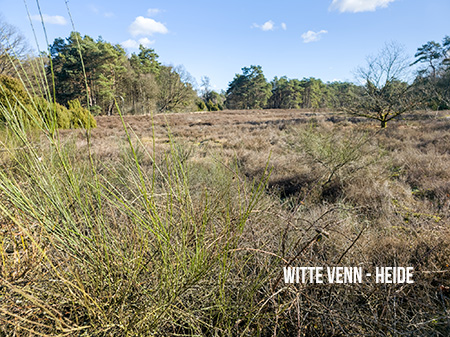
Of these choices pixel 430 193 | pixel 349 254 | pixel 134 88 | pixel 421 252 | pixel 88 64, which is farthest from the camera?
pixel 134 88

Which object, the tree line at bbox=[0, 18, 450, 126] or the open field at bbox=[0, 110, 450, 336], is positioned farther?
the tree line at bbox=[0, 18, 450, 126]

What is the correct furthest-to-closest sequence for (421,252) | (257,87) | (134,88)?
(257,87)
(134,88)
(421,252)

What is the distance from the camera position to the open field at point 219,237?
931 mm

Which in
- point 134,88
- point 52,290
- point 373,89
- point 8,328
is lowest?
point 8,328

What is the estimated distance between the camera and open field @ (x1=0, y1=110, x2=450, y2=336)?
0.93 m

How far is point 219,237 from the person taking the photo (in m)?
0.99

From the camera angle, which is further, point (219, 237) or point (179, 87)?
point (179, 87)

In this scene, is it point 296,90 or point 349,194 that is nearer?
point 349,194

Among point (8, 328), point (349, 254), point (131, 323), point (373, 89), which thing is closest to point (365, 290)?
point (349, 254)

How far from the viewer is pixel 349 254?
1.84m

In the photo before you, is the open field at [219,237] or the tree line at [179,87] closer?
A: the open field at [219,237]

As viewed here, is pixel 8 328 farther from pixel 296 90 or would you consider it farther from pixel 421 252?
pixel 296 90

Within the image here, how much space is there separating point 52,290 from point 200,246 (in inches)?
27.4

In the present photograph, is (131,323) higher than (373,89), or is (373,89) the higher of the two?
(373,89)
